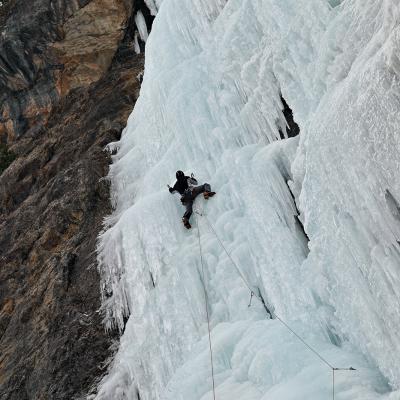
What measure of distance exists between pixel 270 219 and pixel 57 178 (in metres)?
8.09

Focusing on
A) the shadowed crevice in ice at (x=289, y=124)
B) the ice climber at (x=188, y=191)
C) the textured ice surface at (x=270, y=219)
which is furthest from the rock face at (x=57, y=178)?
the shadowed crevice in ice at (x=289, y=124)

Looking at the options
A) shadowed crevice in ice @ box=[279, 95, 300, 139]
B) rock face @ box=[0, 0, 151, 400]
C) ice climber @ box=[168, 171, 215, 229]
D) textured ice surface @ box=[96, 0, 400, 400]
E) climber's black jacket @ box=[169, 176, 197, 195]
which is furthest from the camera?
rock face @ box=[0, 0, 151, 400]

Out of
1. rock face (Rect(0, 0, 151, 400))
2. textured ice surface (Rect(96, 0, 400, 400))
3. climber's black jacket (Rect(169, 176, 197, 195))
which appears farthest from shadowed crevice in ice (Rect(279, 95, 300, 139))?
rock face (Rect(0, 0, 151, 400))

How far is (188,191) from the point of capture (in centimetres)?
786

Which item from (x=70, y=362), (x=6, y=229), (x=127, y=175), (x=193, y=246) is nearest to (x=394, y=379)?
(x=193, y=246)

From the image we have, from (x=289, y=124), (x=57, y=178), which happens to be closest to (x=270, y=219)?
(x=289, y=124)

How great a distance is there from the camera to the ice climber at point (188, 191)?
773 cm

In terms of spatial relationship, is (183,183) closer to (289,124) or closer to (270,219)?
(289,124)

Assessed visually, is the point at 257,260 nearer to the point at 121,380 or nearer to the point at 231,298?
the point at 231,298

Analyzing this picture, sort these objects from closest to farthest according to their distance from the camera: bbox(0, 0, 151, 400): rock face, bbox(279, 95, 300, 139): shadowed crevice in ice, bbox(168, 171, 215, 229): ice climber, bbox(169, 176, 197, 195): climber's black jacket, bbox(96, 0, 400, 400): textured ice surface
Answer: bbox(96, 0, 400, 400): textured ice surface
bbox(279, 95, 300, 139): shadowed crevice in ice
bbox(168, 171, 215, 229): ice climber
bbox(169, 176, 197, 195): climber's black jacket
bbox(0, 0, 151, 400): rock face

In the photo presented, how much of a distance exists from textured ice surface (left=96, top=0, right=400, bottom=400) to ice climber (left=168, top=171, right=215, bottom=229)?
15 centimetres

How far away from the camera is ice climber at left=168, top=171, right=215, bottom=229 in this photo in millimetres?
7727

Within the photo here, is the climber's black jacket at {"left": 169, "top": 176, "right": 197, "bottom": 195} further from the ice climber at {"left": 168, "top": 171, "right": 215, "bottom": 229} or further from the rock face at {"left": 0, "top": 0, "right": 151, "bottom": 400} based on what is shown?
the rock face at {"left": 0, "top": 0, "right": 151, "bottom": 400}

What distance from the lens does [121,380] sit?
23.3ft
